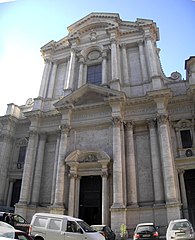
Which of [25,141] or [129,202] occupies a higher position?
[25,141]

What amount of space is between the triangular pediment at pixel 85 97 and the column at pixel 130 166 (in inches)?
134

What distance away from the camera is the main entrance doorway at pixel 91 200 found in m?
17.9

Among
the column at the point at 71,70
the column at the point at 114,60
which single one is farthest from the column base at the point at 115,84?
the column at the point at 71,70

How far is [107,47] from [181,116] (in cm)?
1098

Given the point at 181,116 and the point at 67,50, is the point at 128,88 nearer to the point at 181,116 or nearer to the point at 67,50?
the point at 181,116

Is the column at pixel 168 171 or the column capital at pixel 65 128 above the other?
the column capital at pixel 65 128

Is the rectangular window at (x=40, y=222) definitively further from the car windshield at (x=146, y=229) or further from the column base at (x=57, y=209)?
the column base at (x=57, y=209)

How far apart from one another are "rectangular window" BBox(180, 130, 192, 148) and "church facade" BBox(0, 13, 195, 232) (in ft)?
0.24

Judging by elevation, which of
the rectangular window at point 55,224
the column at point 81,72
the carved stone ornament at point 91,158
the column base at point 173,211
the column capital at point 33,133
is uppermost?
the column at point 81,72

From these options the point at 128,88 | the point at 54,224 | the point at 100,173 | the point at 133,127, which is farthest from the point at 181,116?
the point at 54,224

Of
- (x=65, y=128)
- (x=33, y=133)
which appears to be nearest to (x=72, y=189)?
(x=65, y=128)

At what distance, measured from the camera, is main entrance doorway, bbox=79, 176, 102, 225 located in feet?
58.8

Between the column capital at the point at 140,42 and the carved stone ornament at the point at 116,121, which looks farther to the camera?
the column capital at the point at 140,42

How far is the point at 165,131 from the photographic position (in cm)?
1778
